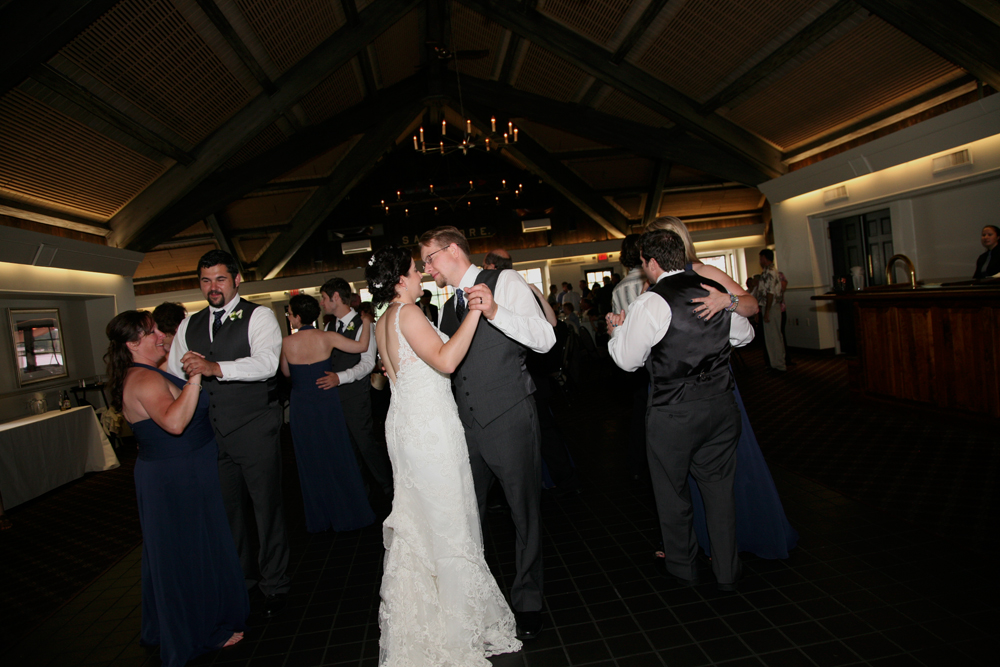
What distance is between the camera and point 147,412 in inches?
93.0

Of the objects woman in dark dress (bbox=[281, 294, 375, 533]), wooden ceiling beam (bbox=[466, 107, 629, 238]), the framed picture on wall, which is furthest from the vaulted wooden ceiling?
woman in dark dress (bbox=[281, 294, 375, 533])

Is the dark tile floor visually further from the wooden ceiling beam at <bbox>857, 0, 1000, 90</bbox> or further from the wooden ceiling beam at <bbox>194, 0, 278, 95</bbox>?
the wooden ceiling beam at <bbox>194, 0, 278, 95</bbox>

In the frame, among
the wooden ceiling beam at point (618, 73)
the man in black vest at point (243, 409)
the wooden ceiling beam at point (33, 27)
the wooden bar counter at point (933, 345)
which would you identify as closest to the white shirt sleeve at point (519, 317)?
the man in black vest at point (243, 409)

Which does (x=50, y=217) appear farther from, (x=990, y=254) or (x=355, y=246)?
(x=990, y=254)

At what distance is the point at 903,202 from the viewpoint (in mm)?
7992

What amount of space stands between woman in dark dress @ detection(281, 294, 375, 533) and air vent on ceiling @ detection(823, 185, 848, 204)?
27.1 ft

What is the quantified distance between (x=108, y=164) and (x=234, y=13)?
8.33 ft

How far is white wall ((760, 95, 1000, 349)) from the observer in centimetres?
667

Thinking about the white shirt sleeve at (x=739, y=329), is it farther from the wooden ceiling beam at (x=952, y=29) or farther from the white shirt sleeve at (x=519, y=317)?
the wooden ceiling beam at (x=952, y=29)

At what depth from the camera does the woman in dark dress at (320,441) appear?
149 inches

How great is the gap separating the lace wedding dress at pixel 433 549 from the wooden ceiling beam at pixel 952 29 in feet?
→ 22.0

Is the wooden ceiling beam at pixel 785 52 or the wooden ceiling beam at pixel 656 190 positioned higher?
the wooden ceiling beam at pixel 785 52

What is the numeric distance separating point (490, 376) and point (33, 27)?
17.1 ft

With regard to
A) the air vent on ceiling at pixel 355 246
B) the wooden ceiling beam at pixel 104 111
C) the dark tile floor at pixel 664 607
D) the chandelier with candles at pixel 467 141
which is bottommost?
the dark tile floor at pixel 664 607
